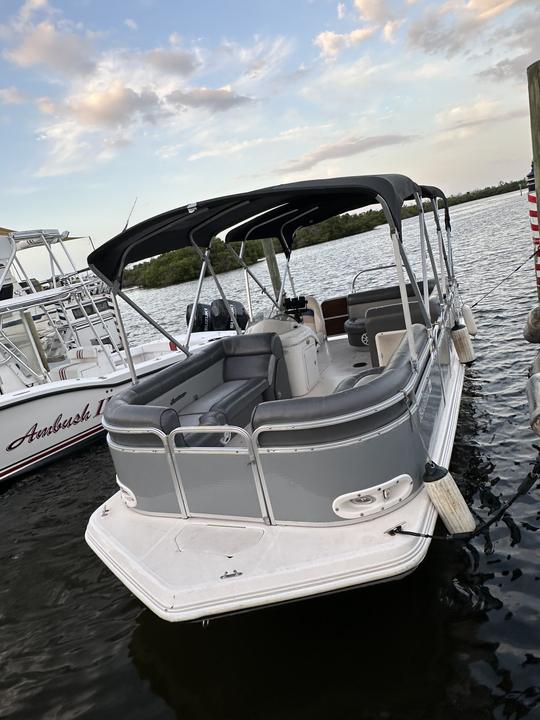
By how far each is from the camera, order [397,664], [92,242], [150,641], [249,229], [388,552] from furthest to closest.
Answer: [92,242] → [249,229] → [150,641] → [397,664] → [388,552]

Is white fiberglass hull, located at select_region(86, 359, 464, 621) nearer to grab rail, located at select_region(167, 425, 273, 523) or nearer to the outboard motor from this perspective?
grab rail, located at select_region(167, 425, 273, 523)

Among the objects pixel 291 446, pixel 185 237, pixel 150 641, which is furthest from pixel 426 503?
pixel 185 237

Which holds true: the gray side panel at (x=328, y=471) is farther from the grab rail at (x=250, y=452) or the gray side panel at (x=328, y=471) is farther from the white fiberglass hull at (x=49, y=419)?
the white fiberglass hull at (x=49, y=419)

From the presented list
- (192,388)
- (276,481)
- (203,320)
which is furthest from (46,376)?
(276,481)

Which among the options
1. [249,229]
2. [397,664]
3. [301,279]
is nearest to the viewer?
[397,664]

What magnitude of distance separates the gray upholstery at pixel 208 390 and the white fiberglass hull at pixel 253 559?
2.34 ft

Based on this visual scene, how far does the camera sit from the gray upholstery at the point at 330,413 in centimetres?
328

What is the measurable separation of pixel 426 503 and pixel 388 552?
21.2 inches

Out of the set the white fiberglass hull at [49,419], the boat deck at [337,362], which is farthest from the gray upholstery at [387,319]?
the white fiberglass hull at [49,419]

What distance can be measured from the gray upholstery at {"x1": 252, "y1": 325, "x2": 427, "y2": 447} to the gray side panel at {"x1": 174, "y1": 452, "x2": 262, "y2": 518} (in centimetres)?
30

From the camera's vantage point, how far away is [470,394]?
7582mm

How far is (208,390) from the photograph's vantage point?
6020 millimetres

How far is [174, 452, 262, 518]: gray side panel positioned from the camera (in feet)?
11.7

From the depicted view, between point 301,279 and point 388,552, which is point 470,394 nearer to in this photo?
point 388,552
